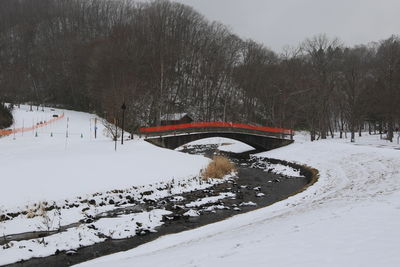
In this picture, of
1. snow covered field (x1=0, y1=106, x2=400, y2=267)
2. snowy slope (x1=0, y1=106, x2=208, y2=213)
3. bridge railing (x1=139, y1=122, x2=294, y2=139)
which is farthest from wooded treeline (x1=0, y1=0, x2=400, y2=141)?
snow covered field (x1=0, y1=106, x2=400, y2=267)

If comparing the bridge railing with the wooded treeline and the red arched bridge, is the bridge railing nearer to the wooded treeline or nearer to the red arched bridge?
the red arched bridge

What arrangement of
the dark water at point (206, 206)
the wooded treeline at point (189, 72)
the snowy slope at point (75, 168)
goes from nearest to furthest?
the dark water at point (206, 206) → the snowy slope at point (75, 168) → the wooded treeline at point (189, 72)

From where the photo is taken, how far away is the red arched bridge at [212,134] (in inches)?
1496

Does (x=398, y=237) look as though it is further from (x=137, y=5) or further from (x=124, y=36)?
(x=137, y=5)

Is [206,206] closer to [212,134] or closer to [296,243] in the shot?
[296,243]

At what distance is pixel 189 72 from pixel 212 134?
1507 inches

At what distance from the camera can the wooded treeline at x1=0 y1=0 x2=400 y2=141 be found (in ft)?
173

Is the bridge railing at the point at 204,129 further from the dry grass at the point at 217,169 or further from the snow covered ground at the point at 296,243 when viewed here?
the snow covered ground at the point at 296,243

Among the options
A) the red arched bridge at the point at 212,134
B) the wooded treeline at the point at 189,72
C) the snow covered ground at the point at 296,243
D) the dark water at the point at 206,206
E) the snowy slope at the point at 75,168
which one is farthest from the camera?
the wooded treeline at the point at 189,72

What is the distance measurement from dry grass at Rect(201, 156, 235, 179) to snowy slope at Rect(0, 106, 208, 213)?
111cm

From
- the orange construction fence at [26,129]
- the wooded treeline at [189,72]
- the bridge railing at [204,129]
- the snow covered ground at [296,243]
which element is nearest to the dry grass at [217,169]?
the snow covered ground at [296,243]

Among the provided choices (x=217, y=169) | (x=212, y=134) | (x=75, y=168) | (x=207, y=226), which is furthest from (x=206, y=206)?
(x=212, y=134)

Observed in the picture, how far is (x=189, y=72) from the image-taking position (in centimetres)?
8062

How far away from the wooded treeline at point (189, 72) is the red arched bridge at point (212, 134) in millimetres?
5845
